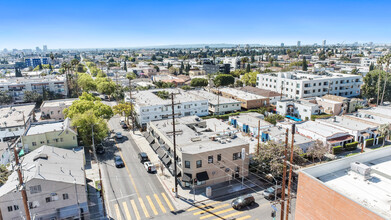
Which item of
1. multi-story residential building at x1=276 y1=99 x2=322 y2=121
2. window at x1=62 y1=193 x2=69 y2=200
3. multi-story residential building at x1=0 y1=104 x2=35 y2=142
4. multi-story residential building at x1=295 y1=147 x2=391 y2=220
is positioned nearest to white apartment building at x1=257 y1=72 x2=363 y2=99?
multi-story residential building at x1=276 y1=99 x2=322 y2=121

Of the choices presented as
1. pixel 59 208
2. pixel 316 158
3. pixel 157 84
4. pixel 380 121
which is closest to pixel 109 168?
pixel 59 208

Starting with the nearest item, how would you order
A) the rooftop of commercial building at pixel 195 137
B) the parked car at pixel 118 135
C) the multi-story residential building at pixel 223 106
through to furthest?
the rooftop of commercial building at pixel 195 137, the parked car at pixel 118 135, the multi-story residential building at pixel 223 106

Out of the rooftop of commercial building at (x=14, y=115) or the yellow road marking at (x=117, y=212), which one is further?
the rooftop of commercial building at (x=14, y=115)

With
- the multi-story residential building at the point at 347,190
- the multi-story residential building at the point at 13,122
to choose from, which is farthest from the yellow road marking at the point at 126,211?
the multi-story residential building at the point at 13,122

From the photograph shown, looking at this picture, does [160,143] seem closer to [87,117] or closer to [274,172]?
[87,117]

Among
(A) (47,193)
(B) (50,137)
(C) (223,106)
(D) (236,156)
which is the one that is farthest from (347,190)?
(C) (223,106)

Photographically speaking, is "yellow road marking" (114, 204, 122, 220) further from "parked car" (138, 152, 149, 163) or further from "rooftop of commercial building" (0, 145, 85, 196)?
"parked car" (138, 152, 149, 163)

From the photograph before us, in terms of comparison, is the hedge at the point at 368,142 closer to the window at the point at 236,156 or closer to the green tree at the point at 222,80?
the window at the point at 236,156
